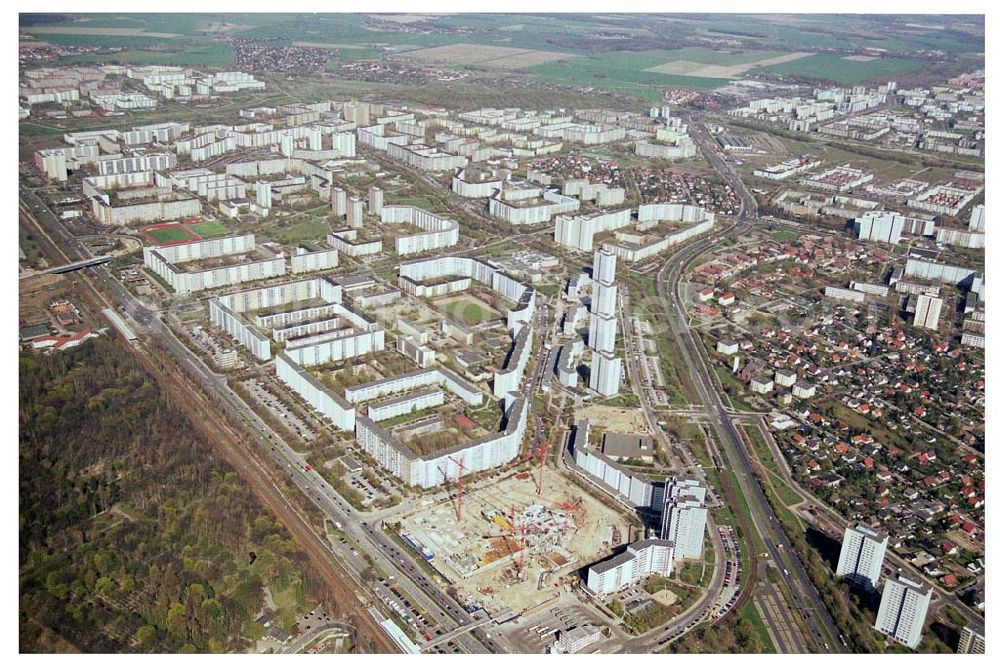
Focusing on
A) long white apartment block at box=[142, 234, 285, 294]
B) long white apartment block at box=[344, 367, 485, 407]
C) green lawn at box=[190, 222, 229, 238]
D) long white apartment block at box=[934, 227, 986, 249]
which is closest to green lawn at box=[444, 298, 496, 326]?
long white apartment block at box=[344, 367, 485, 407]

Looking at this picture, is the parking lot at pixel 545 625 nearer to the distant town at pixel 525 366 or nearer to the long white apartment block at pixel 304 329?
the distant town at pixel 525 366

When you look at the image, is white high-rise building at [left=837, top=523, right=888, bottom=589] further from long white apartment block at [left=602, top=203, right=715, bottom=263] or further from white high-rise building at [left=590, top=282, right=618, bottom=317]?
long white apartment block at [left=602, top=203, right=715, bottom=263]

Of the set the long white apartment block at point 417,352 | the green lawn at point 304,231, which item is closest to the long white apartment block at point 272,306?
the long white apartment block at point 417,352

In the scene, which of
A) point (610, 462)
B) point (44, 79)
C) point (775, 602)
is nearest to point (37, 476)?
point (610, 462)

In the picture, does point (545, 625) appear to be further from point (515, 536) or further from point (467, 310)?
point (467, 310)

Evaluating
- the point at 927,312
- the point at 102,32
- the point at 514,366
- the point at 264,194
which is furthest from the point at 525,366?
the point at 102,32

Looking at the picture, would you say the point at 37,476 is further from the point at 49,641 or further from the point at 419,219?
the point at 419,219
